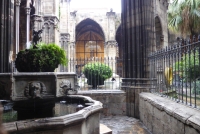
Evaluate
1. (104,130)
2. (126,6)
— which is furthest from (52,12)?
(104,130)

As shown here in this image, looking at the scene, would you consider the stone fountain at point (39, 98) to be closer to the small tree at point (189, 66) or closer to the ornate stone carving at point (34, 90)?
the ornate stone carving at point (34, 90)

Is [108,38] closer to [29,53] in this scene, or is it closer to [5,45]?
[5,45]

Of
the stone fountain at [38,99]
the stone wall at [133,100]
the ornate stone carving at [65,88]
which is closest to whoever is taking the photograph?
the stone fountain at [38,99]

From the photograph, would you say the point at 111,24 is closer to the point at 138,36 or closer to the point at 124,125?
the point at 138,36

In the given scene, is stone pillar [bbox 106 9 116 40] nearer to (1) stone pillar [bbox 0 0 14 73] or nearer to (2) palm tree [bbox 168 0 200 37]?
(2) palm tree [bbox 168 0 200 37]

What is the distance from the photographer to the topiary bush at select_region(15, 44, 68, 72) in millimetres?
2978

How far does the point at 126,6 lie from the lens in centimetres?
741

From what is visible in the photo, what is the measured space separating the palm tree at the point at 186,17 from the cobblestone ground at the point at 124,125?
7259mm

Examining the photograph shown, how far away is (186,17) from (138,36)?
563cm

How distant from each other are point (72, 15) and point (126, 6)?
→ 62.2 ft

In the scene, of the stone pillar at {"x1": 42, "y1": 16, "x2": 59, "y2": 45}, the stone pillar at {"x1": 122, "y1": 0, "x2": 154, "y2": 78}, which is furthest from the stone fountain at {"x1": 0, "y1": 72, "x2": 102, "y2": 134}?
the stone pillar at {"x1": 42, "y1": 16, "x2": 59, "y2": 45}

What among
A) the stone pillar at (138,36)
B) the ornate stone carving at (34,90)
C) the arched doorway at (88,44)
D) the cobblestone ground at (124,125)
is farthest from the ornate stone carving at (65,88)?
the arched doorway at (88,44)

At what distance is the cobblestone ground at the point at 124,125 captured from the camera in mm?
5105

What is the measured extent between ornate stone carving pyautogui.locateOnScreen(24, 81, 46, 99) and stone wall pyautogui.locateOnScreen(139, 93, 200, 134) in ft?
6.99
